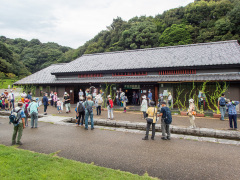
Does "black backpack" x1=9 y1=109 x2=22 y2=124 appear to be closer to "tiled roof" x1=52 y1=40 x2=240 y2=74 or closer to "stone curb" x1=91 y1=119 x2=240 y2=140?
"stone curb" x1=91 y1=119 x2=240 y2=140

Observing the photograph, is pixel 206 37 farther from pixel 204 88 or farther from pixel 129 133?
pixel 129 133

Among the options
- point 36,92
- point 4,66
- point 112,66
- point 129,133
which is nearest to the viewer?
point 129,133

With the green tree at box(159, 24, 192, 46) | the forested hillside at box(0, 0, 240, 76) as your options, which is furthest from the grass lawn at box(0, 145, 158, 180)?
the green tree at box(159, 24, 192, 46)

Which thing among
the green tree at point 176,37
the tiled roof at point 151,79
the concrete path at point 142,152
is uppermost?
the green tree at point 176,37

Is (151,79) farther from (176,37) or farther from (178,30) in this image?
(178,30)

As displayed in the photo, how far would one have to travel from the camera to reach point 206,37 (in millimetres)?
37688

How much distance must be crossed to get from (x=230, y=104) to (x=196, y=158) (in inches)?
196

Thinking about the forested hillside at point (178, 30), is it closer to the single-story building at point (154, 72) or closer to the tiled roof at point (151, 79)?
the single-story building at point (154, 72)

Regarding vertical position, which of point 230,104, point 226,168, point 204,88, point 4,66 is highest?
point 4,66

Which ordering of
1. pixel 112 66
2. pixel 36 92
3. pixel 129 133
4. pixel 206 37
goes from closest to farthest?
pixel 129 133, pixel 112 66, pixel 36 92, pixel 206 37

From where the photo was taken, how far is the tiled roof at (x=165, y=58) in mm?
16719

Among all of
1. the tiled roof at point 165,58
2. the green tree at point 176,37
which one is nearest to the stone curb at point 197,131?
the tiled roof at point 165,58

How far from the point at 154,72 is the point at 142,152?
44.5 ft

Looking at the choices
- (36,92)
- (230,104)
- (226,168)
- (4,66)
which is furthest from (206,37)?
(4,66)
